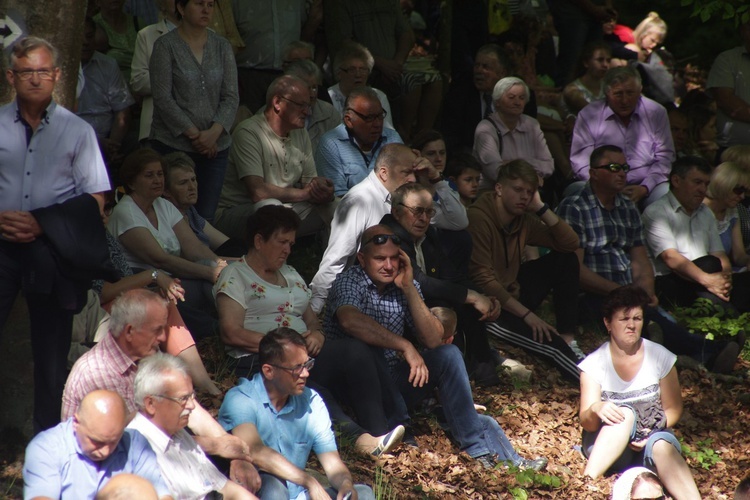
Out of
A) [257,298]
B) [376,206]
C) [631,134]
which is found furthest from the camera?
[631,134]

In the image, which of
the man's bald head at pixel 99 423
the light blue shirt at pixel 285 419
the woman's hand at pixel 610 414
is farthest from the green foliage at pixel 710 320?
the man's bald head at pixel 99 423

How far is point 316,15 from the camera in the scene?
10.2 metres

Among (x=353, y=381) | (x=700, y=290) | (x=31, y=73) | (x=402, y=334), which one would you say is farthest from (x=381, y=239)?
(x=700, y=290)

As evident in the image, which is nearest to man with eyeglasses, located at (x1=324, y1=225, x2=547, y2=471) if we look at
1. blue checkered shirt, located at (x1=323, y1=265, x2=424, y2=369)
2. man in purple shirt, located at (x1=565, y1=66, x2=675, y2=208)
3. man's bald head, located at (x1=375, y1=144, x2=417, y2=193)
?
blue checkered shirt, located at (x1=323, y1=265, x2=424, y2=369)

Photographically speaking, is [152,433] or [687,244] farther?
[687,244]

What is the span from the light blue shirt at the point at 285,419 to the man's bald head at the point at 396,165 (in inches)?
85.7

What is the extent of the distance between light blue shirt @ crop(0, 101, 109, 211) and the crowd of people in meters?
0.01

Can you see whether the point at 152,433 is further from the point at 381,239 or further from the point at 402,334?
the point at 402,334

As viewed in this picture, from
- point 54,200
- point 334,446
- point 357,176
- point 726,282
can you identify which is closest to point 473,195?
point 357,176

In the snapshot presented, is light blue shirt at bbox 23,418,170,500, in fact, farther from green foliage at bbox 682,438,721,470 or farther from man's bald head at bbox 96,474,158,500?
green foliage at bbox 682,438,721,470

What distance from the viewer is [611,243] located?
890 cm

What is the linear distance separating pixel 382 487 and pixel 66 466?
229cm

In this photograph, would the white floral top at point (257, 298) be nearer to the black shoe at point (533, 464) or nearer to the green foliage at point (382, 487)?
the green foliage at point (382, 487)

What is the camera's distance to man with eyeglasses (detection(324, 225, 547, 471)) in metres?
6.86
